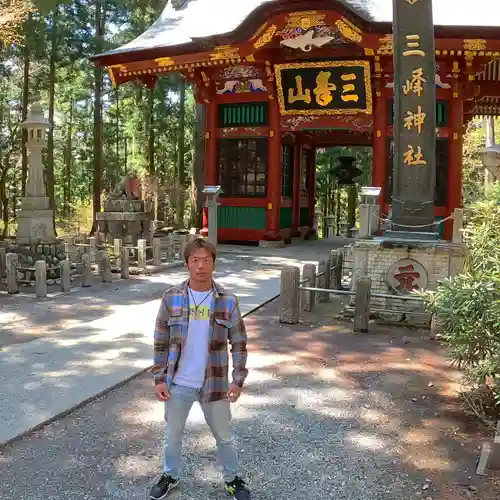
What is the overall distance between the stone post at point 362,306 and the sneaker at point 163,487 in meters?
4.07

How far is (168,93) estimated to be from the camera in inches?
1070

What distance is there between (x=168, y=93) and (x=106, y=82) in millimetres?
3552

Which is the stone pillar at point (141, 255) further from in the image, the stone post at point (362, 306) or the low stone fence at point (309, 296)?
the stone post at point (362, 306)

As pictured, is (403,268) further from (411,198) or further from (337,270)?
(337,270)

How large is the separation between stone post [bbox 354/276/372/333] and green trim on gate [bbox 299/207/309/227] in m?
11.2

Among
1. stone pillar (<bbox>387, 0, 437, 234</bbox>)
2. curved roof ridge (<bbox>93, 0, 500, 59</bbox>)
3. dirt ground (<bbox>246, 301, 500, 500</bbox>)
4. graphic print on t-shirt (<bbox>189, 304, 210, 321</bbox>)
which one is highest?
curved roof ridge (<bbox>93, 0, 500, 59</bbox>)

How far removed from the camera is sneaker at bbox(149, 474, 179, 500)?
2.97 metres

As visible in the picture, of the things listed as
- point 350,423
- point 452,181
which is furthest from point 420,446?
point 452,181

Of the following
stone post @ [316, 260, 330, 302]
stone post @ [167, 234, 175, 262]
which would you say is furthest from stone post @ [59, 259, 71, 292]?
stone post @ [316, 260, 330, 302]

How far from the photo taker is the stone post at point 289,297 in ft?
23.0

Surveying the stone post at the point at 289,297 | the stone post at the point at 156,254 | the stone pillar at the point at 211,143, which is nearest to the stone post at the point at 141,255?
the stone post at the point at 156,254

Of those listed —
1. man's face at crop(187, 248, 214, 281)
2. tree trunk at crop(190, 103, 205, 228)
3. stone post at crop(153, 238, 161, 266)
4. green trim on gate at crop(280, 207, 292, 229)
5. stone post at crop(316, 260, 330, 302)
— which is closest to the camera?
man's face at crop(187, 248, 214, 281)

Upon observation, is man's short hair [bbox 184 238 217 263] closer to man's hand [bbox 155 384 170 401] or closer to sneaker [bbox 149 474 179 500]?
man's hand [bbox 155 384 170 401]

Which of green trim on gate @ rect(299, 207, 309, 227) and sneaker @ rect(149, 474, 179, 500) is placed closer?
sneaker @ rect(149, 474, 179, 500)
